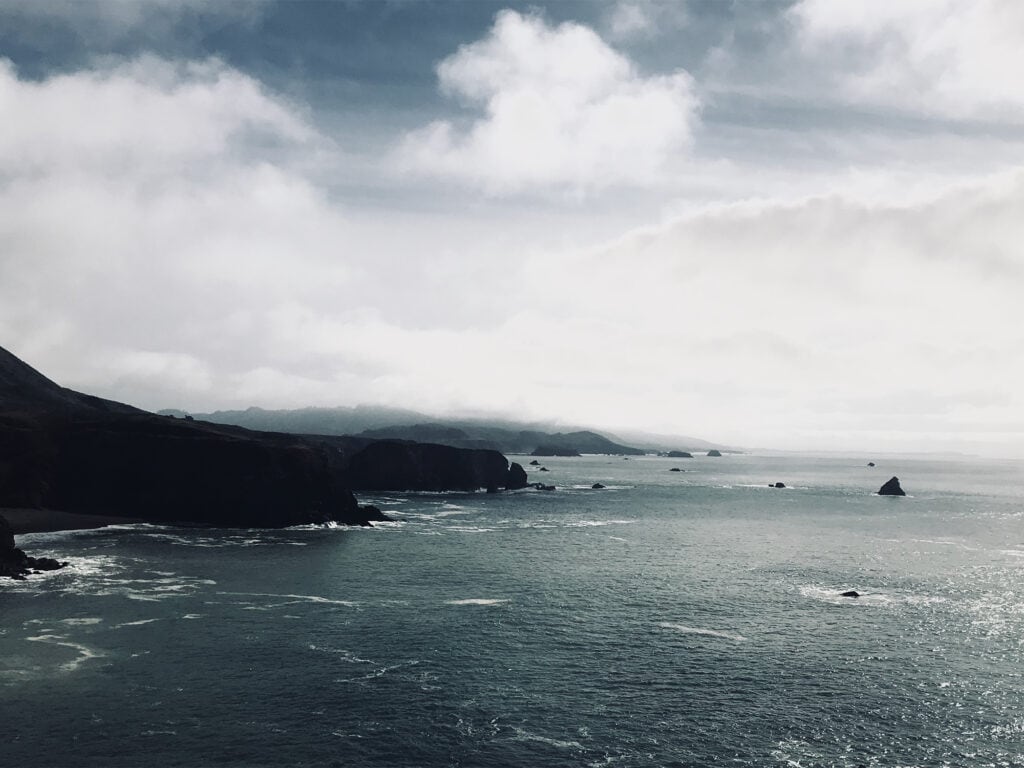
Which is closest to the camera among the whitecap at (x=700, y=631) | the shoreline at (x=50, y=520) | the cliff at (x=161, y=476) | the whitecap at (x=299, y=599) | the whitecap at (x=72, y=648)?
the whitecap at (x=72, y=648)

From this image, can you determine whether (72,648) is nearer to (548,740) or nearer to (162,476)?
(548,740)

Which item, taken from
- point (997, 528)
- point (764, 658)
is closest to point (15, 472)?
point (764, 658)

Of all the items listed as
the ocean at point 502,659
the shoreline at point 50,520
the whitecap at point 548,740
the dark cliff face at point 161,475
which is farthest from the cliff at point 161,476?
the whitecap at point 548,740

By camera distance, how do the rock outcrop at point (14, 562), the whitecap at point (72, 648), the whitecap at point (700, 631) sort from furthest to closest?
the rock outcrop at point (14, 562), the whitecap at point (700, 631), the whitecap at point (72, 648)

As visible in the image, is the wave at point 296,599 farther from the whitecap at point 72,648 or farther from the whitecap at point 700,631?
the whitecap at point 700,631

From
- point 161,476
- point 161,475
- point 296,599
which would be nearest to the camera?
point 296,599

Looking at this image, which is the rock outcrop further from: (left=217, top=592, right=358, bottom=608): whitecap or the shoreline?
the shoreline

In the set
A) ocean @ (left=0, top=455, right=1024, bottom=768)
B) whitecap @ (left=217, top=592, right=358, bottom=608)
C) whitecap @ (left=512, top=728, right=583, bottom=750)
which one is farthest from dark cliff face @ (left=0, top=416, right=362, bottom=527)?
whitecap @ (left=512, top=728, right=583, bottom=750)

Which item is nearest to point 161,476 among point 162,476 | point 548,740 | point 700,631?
point 162,476
